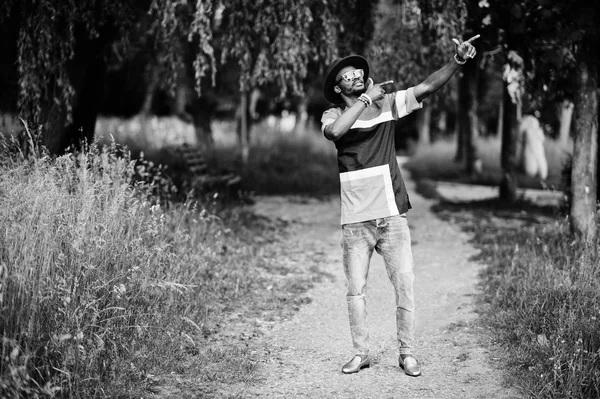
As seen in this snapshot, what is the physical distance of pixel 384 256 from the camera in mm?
5023

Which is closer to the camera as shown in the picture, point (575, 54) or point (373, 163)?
point (373, 163)

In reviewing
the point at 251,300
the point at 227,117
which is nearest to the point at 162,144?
the point at 251,300

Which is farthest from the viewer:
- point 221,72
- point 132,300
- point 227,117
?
point 227,117

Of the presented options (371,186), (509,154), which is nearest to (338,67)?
(371,186)

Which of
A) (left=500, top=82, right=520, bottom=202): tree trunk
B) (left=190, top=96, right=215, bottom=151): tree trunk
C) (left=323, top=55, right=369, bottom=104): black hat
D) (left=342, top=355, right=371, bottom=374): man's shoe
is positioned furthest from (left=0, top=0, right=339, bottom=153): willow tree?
(left=190, top=96, right=215, bottom=151): tree trunk

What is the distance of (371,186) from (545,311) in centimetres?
189

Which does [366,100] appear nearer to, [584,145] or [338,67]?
[338,67]

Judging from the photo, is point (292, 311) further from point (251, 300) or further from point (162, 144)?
point (162, 144)

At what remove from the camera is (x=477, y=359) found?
→ 5.46m

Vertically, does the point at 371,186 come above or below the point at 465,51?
below

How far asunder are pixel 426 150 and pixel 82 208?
75.6 ft

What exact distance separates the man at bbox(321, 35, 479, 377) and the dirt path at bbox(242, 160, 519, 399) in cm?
25

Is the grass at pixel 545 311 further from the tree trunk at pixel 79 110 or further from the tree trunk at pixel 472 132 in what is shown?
the tree trunk at pixel 472 132

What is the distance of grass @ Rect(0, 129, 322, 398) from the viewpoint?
4.39 m
